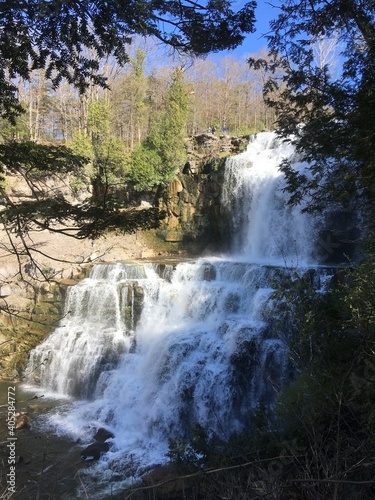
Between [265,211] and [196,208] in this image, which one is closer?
[265,211]

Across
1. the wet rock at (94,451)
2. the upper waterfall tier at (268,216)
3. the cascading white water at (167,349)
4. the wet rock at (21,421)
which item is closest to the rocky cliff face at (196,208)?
the upper waterfall tier at (268,216)

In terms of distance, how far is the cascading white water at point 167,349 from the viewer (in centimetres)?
819

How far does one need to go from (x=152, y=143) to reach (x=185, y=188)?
3207 mm

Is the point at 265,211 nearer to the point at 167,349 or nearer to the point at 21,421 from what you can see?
the point at 167,349

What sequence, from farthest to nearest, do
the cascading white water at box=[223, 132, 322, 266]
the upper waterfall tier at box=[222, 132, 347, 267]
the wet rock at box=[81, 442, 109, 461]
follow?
the cascading white water at box=[223, 132, 322, 266], the upper waterfall tier at box=[222, 132, 347, 267], the wet rock at box=[81, 442, 109, 461]

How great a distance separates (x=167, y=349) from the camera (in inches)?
377

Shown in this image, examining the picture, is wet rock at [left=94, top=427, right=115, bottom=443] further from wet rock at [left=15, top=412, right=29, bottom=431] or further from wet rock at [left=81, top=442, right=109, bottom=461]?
wet rock at [left=15, top=412, right=29, bottom=431]

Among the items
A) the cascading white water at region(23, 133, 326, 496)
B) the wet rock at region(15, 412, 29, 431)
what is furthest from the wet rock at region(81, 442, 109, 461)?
the wet rock at region(15, 412, 29, 431)

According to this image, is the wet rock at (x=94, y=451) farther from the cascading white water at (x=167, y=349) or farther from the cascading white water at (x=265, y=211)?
the cascading white water at (x=265, y=211)

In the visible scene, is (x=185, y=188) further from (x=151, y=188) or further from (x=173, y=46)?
(x=173, y=46)

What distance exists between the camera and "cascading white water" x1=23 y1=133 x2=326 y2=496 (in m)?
8.19

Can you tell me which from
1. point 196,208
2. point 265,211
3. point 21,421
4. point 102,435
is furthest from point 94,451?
point 196,208

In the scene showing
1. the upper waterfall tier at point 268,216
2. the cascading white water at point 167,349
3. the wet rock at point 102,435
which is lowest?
the wet rock at point 102,435

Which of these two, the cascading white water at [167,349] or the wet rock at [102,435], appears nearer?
the wet rock at [102,435]
